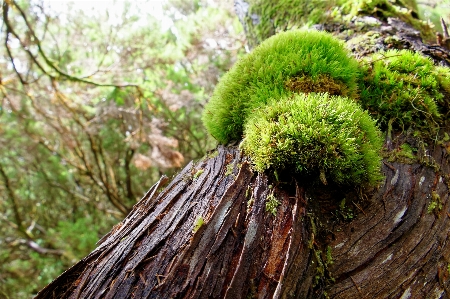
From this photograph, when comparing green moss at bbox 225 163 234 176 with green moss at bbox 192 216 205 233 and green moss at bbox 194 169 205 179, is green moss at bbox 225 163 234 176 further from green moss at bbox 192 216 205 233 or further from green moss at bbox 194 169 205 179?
green moss at bbox 192 216 205 233

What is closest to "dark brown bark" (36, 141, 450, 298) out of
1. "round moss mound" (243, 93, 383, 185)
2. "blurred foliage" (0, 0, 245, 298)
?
"round moss mound" (243, 93, 383, 185)

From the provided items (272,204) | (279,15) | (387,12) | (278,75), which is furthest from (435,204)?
(279,15)

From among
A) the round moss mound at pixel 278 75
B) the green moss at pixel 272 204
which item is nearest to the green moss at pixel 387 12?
the round moss mound at pixel 278 75

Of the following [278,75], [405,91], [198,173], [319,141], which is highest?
[278,75]

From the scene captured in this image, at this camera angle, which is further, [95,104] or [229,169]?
[95,104]

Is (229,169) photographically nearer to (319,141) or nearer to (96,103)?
(319,141)

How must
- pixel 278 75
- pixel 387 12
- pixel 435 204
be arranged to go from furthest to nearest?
pixel 387 12 < pixel 278 75 < pixel 435 204

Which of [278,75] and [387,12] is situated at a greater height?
[278,75]

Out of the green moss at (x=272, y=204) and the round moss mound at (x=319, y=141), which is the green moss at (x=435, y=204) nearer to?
the round moss mound at (x=319, y=141)
